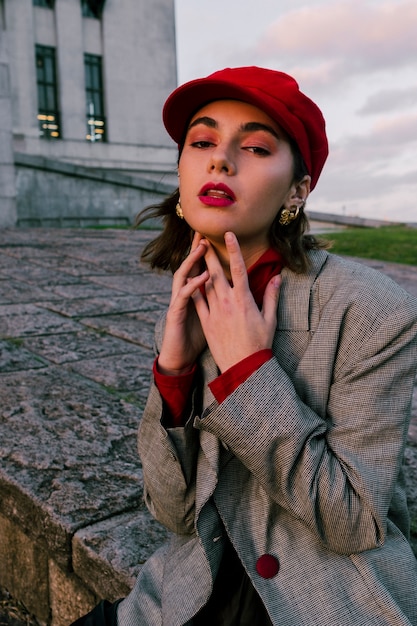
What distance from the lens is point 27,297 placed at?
215 inches

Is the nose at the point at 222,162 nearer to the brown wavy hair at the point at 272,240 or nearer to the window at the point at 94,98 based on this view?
the brown wavy hair at the point at 272,240

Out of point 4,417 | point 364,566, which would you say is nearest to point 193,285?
point 364,566

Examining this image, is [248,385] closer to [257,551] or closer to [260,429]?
[260,429]

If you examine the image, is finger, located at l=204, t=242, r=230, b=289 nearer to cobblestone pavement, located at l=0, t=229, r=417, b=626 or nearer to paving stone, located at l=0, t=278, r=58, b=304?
cobblestone pavement, located at l=0, t=229, r=417, b=626

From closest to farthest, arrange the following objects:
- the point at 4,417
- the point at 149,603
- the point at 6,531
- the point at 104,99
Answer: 1. the point at 149,603
2. the point at 6,531
3. the point at 4,417
4. the point at 104,99

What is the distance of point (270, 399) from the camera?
4.17ft

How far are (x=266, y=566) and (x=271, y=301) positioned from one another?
52 cm

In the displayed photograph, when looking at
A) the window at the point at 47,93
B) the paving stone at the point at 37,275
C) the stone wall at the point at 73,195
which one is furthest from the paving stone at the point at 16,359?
the window at the point at 47,93

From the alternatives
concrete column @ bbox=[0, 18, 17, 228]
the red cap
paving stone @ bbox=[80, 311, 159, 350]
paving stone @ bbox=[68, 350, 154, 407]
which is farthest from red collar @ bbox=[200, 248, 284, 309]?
concrete column @ bbox=[0, 18, 17, 228]

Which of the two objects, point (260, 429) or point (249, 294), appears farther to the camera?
point (249, 294)

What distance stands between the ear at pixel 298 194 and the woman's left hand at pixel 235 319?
201 mm

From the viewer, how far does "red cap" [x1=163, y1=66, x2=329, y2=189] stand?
54.2 inches

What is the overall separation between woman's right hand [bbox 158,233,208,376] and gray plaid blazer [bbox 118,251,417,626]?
5cm

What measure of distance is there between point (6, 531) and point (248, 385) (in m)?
1.49
